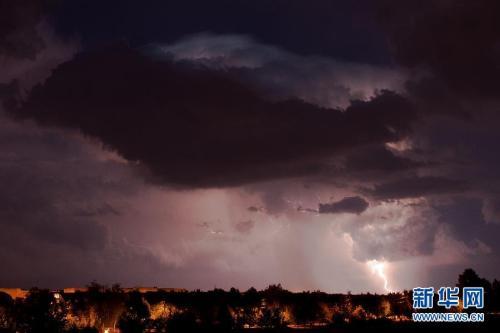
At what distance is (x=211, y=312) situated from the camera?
60.0 meters

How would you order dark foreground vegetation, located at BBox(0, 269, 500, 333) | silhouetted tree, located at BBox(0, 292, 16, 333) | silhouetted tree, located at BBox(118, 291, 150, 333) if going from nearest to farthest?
silhouetted tree, located at BBox(0, 292, 16, 333) → dark foreground vegetation, located at BBox(0, 269, 500, 333) → silhouetted tree, located at BBox(118, 291, 150, 333)

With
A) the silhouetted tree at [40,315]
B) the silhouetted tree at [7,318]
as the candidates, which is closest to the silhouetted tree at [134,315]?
the silhouetted tree at [40,315]

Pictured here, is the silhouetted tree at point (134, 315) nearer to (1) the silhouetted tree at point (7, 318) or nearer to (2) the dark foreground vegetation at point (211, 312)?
(2) the dark foreground vegetation at point (211, 312)

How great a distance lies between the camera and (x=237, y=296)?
66.7 metres

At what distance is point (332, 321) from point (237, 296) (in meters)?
10.6

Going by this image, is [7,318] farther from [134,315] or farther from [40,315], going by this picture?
[134,315]

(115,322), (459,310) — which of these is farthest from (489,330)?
(115,322)

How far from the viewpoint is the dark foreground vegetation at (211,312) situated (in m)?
44.8

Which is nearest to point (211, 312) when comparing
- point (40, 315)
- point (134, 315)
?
point (134, 315)

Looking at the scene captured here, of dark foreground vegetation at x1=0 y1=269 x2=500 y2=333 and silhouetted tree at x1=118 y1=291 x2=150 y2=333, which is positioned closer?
dark foreground vegetation at x1=0 y1=269 x2=500 y2=333

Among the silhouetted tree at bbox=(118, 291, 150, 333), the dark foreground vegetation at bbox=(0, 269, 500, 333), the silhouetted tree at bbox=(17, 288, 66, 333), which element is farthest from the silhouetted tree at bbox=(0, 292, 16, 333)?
the silhouetted tree at bbox=(118, 291, 150, 333)

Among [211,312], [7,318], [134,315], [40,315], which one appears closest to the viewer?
[40,315]

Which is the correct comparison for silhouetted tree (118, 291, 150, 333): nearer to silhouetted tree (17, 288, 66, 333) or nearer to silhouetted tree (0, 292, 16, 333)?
silhouetted tree (17, 288, 66, 333)

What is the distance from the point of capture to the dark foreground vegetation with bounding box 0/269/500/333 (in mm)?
44750
